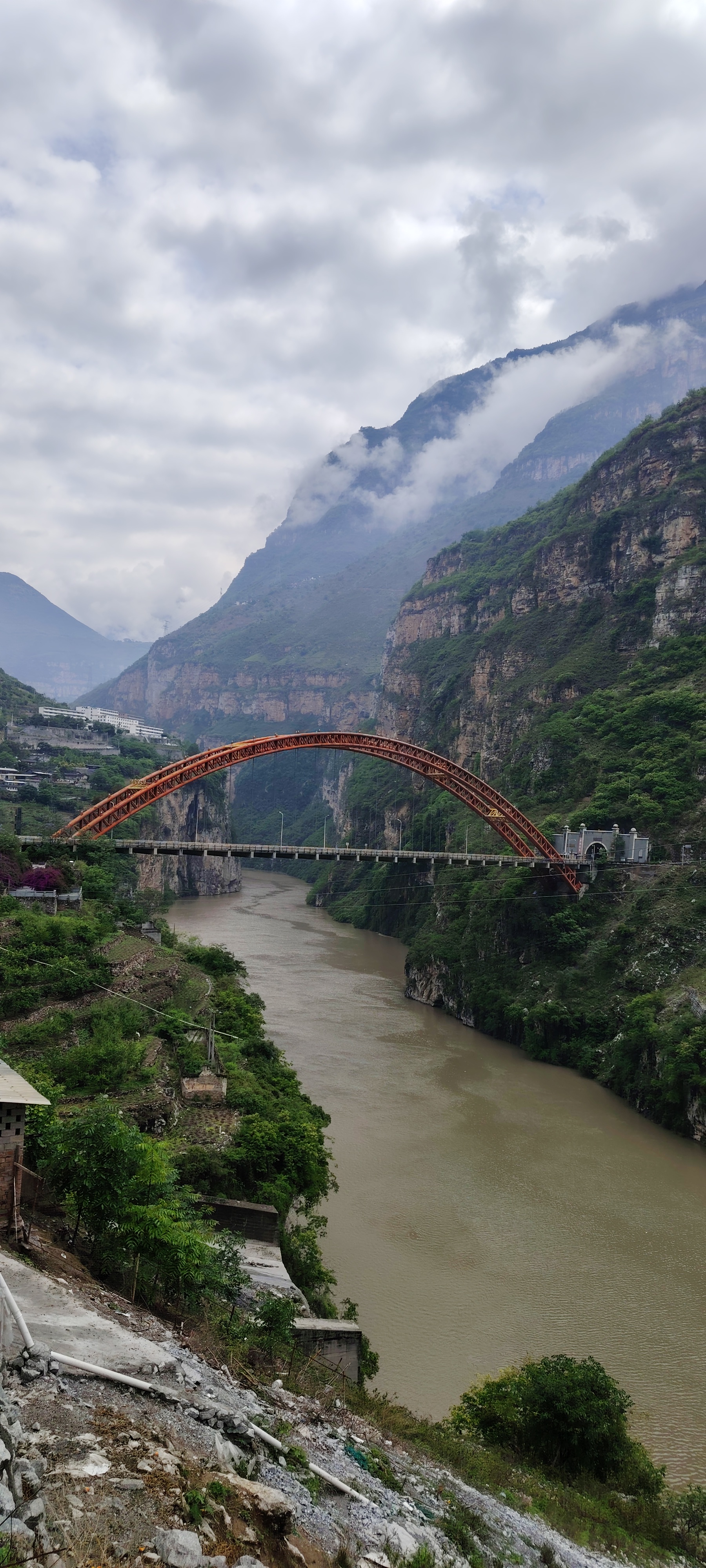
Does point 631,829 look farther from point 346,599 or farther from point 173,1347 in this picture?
point 346,599

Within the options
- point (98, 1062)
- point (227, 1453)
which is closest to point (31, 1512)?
point (227, 1453)

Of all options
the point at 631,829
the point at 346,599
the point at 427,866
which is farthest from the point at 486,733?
the point at 346,599

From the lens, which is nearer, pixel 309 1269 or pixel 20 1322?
pixel 20 1322

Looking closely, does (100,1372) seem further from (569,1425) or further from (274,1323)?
(569,1425)

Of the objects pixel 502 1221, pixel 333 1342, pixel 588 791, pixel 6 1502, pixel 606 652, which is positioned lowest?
pixel 502 1221

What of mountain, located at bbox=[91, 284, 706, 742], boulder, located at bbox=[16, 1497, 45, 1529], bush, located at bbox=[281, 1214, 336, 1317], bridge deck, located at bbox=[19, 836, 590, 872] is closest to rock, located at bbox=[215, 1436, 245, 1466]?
boulder, located at bbox=[16, 1497, 45, 1529]

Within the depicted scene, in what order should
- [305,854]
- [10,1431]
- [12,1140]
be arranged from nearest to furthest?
[10,1431], [12,1140], [305,854]

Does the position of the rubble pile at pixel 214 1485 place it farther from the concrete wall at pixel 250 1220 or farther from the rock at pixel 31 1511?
the concrete wall at pixel 250 1220
